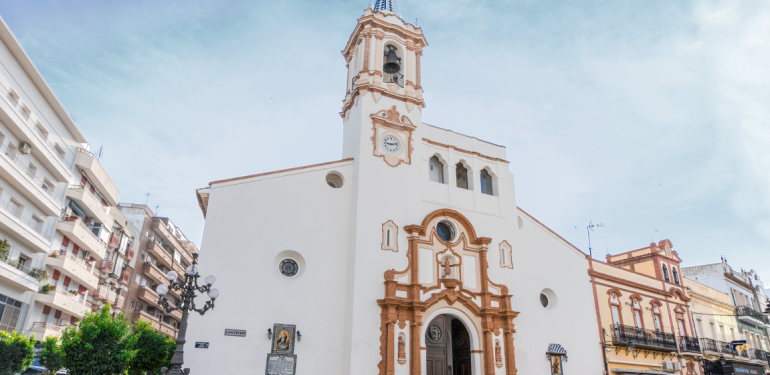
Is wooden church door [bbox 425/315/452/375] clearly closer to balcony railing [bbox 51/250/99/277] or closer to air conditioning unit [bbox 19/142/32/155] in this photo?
balcony railing [bbox 51/250/99/277]

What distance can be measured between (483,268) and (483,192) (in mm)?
3926

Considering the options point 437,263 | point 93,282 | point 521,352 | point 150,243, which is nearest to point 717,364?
point 521,352

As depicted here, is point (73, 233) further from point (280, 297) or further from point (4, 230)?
point (280, 297)

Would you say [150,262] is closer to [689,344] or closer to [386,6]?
[386,6]

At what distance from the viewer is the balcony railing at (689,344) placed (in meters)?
27.9

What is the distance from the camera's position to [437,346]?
2091 centimetres

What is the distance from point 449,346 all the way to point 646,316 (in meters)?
12.2

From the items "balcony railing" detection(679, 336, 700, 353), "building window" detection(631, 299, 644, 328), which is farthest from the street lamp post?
"balcony railing" detection(679, 336, 700, 353)

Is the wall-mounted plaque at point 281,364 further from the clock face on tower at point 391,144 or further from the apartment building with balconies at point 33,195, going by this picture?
the apartment building with balconies at point 33,195

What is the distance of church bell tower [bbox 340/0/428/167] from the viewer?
2217cm

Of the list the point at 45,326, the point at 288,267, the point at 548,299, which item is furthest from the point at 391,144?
Result: the point at 45,326

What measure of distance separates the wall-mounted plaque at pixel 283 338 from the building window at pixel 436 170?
8890mm

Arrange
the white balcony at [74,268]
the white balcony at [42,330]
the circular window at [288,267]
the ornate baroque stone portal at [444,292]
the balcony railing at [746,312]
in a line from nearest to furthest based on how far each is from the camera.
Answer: the ornate baroque stone portal at [444,292]
the circular window at [288,267]
the white balcony at [42,330]
the white balcony at [74,268]
the balcony railing at [746,312]

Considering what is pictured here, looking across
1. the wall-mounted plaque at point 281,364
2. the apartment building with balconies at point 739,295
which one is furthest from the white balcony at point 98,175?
the apartment building with balconies at point 739,295
